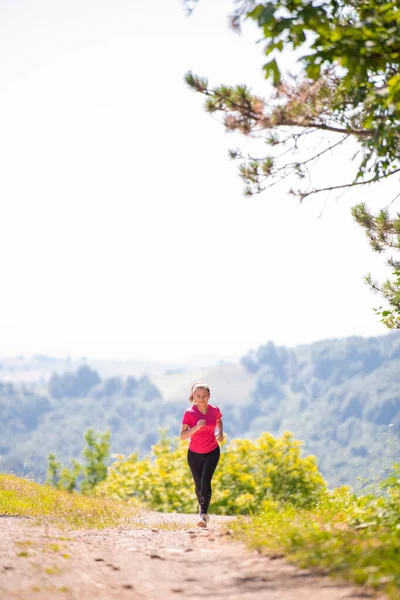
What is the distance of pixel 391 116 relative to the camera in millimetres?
6160

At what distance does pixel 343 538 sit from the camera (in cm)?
568

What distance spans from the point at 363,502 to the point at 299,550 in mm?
2124

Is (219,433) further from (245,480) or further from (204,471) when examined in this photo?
(245,480)

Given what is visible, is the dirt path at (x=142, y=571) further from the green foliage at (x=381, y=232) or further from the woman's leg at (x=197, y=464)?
the green foliage at (x=381, y=232)

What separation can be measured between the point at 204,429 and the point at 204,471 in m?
0.62

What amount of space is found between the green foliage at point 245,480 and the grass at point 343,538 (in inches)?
382

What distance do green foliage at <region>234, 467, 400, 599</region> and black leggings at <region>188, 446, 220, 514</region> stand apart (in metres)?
1.23

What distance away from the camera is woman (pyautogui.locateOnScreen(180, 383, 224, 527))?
28.6ft

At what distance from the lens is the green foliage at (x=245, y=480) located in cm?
1703

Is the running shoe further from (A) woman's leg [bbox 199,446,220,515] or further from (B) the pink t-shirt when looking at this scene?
(B) the pink t-shirt

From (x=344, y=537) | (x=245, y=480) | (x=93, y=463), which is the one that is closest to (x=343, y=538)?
(x=344, y=537)

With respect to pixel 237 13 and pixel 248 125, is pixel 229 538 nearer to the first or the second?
pixel 248 125

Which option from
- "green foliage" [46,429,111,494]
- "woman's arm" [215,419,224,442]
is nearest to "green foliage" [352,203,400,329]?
"woman's arm" [215,419,224,442]

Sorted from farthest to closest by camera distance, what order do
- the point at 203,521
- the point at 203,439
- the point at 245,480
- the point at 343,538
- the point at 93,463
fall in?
the point at 93,463 < the point at 245,480 < the point at 203,439 < the point at 203,521 < the point at 343,538
